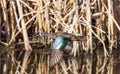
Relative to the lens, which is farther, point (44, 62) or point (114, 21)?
point (114, 21)

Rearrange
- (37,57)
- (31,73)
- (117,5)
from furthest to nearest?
(117,5), (37,57), (31,73)

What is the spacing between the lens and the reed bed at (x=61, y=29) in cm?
565

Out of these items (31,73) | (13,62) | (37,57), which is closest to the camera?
(31,73)

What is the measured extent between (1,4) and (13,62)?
1.06 m

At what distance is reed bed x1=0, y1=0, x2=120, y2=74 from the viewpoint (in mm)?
5650

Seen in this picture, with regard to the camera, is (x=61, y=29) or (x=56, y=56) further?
(x=61, y=29)

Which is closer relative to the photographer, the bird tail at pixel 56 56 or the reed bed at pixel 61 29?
the bird tail at pixel 56 56

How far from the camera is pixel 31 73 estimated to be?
5012mm

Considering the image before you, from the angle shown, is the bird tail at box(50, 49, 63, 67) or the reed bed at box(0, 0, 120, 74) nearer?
the bird tail at box(50, 49, 63, 67)

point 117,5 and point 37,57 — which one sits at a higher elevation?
point 117,5

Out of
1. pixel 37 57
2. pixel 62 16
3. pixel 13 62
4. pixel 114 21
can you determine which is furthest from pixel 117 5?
pixel 13 62

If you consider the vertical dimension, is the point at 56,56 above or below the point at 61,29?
below

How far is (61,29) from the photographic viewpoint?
20.0 feet

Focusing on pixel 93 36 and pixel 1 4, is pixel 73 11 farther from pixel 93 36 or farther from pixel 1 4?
pixel 1 4
